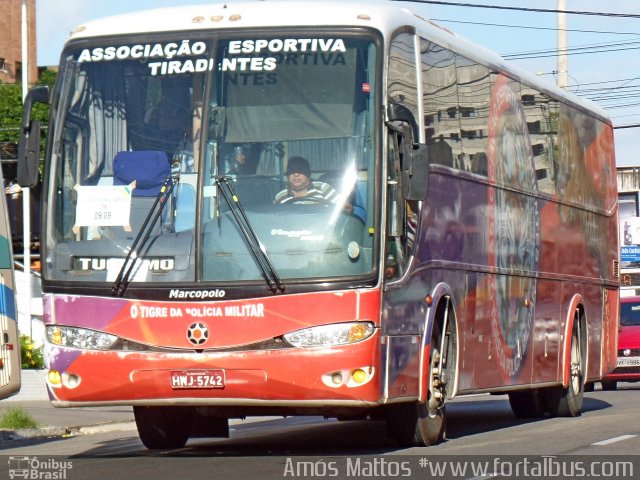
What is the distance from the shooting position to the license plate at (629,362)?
27734mm

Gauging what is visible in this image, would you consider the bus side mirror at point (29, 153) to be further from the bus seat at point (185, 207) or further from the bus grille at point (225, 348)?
the bus grille at point (225, 348)

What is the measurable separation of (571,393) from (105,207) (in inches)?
317

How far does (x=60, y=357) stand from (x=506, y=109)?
614 centimetres

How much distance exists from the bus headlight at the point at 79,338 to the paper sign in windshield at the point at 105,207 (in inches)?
32.7

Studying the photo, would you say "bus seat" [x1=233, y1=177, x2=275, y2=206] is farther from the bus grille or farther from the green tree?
the green tree

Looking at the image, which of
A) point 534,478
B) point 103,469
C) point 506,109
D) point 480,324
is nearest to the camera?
point 534,478

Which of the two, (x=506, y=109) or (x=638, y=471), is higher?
(x=506, y=109)

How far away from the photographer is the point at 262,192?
11.4 metres

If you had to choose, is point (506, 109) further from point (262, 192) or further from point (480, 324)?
point (262, 192)

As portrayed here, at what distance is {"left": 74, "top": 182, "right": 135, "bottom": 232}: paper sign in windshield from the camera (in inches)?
460

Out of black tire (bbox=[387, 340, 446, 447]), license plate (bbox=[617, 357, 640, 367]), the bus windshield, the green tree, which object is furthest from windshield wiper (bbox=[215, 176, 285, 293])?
the green tree

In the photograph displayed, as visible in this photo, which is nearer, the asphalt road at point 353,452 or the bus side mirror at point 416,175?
the asphalt road at point 353,452

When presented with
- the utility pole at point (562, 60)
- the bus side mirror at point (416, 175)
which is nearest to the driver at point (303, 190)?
the bus side mirror at point (416, 175)

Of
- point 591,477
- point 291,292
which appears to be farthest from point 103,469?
point 591,477
